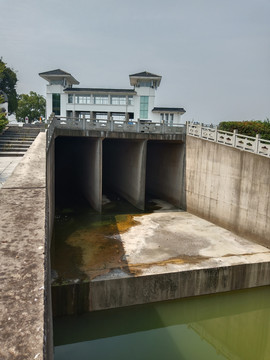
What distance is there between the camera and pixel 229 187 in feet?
44.5

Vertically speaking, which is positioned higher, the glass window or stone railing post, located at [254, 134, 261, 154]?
the glass window

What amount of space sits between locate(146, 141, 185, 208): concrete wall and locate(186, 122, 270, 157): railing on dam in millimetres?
1408

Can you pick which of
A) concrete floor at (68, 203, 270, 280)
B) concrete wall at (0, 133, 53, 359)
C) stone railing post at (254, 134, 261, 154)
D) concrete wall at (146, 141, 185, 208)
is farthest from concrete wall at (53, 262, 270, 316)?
concrete wall at (146, 141, 185, 208)

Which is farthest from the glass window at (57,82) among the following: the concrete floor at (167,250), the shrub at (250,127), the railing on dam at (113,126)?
the concrete floor at (167,250)

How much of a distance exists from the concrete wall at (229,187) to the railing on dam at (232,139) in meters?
0.28

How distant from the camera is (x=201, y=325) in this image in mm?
9141

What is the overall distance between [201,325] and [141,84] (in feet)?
89.1

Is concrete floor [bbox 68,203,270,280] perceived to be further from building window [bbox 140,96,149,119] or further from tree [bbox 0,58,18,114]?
tree [bbox 0,58,18,114]

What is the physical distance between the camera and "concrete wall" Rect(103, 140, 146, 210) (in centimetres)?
1752

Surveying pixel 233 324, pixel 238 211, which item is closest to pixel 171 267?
pixel 233 324

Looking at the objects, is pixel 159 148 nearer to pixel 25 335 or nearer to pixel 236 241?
pixel 236 241

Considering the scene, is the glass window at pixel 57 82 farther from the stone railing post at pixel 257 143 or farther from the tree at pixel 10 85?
the stone railing post at pixel 257 143

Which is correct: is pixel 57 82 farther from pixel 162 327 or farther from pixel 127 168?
pixel 162 327

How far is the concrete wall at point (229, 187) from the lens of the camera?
11812 millimetres
